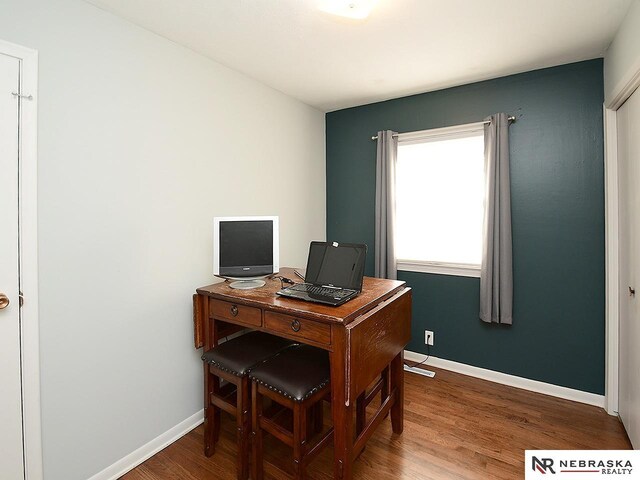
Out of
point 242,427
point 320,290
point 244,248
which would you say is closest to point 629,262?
point 320,290

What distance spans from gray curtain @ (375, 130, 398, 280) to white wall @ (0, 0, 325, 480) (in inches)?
50.5

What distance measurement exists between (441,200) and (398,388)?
1627 mm

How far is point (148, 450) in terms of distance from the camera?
6.17 feet

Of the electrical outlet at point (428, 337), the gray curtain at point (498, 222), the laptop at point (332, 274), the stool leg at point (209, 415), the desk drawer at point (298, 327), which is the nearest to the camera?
the desk drawer at point (298, 327)

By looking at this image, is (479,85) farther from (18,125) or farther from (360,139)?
(18,125)

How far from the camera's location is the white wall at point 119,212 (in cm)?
150

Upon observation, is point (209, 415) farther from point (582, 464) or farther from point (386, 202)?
point (386, 202)

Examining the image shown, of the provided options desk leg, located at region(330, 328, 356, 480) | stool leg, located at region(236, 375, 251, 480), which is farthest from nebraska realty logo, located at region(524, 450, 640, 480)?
stool leg, located at region(236, 375, 251, 480)

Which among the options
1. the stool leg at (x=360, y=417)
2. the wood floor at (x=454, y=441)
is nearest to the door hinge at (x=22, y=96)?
the wood floor at (x=454, y=441)

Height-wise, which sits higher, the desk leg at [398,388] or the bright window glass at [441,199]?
the bright window glass at [441,199]

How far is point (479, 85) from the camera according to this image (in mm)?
2637

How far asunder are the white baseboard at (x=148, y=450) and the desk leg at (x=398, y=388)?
1.30 meters

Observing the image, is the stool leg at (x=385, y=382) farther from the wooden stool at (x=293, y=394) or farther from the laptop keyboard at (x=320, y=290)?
the laptop keyboard at (x=320, y=290)

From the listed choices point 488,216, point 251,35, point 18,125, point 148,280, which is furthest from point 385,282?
point 18,125
